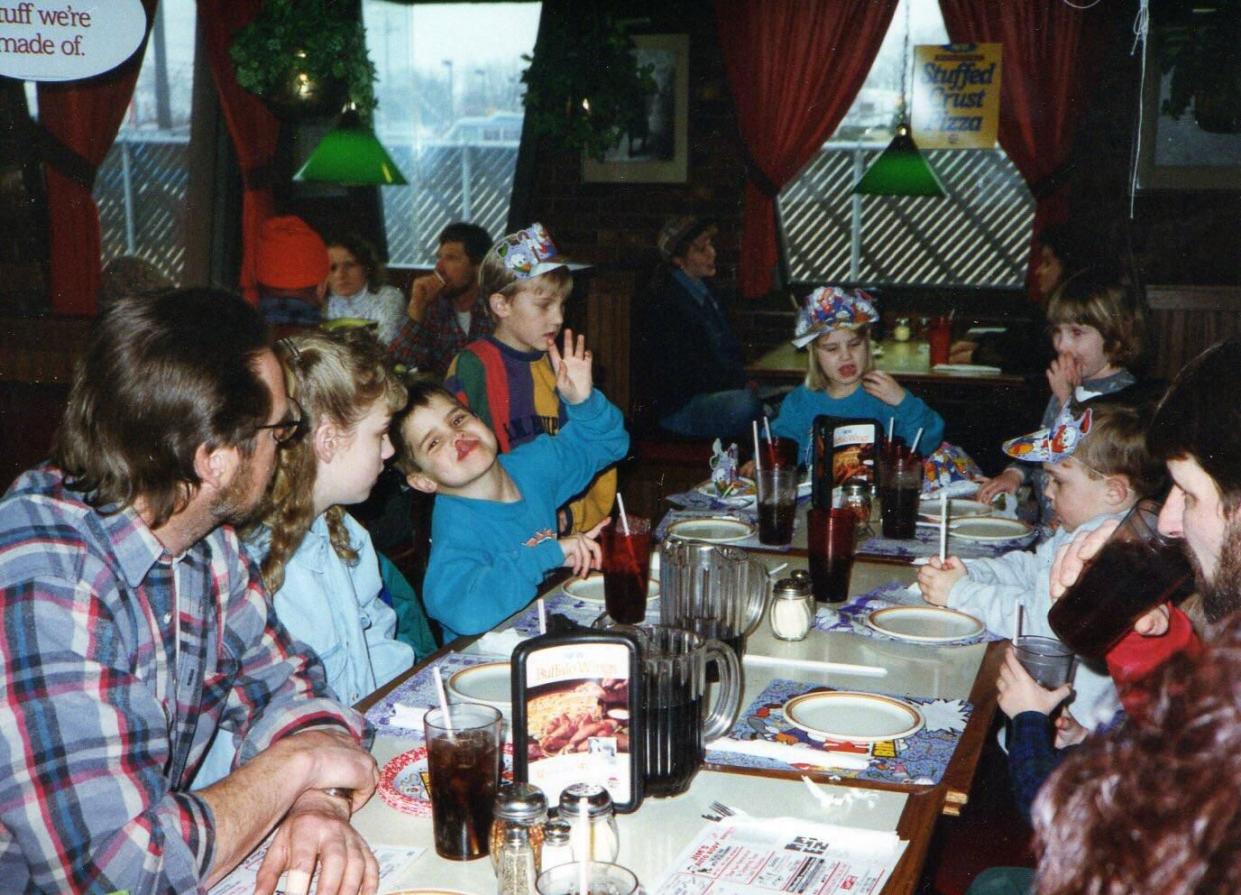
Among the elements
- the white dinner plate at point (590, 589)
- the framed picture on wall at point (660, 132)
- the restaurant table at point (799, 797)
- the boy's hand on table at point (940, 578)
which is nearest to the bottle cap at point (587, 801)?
the restaurant table at point (799, 797)

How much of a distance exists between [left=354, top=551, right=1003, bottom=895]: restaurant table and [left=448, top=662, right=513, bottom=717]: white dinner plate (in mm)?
103

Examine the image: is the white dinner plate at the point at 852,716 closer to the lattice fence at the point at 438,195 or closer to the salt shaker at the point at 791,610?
the salt shaker at the point at 791,610

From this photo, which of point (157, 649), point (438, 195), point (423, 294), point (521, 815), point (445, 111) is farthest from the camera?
point (438, 195)

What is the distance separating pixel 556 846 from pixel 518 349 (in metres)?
2.71

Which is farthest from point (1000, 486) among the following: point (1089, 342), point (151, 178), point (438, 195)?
point (151, 178)

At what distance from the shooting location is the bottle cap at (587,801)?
4.29 feet

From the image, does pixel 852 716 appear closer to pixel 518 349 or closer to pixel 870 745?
pixel 870 745

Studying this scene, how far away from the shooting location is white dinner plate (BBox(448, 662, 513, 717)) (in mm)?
1882

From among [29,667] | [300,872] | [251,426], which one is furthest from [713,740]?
[29,667]

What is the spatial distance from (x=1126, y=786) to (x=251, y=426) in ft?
3.90

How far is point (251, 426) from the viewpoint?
1.53 m

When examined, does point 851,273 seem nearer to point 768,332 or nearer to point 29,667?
point 768,332

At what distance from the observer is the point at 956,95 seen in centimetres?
695

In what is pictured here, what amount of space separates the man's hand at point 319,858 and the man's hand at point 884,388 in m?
2.74
